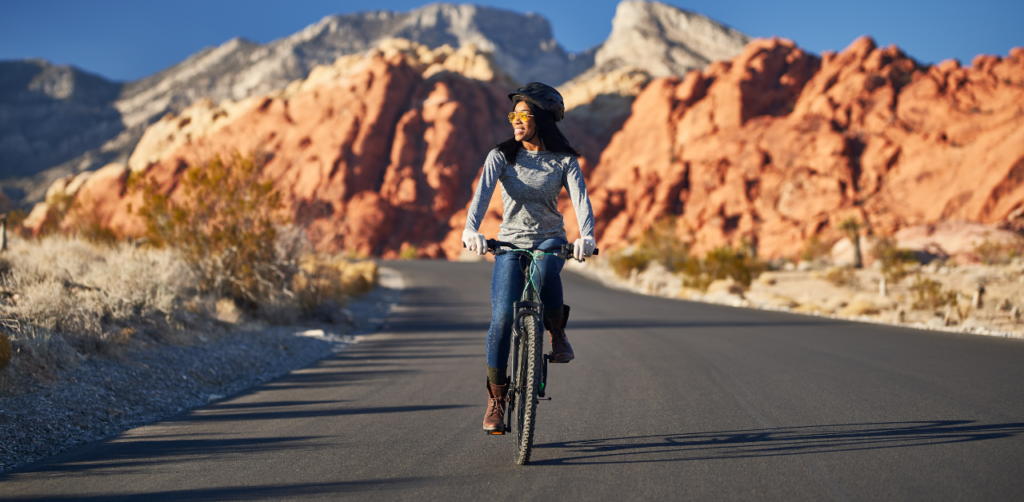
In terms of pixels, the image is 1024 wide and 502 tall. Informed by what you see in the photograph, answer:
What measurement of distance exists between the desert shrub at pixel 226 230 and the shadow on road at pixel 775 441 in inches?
337

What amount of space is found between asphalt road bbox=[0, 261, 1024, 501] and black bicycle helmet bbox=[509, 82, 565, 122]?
6.96 ft

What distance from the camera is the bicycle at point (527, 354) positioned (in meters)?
3.58

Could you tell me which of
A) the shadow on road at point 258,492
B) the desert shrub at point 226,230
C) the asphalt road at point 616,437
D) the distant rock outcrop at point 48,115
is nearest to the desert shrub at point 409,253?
the desert shrub at point 226,230

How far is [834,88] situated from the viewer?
187ft

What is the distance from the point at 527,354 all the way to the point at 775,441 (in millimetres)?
1770

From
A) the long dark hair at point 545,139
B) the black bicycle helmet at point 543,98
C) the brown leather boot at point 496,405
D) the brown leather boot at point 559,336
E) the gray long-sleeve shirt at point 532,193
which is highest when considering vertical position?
Result: the black bicycle helmet at point 543,98

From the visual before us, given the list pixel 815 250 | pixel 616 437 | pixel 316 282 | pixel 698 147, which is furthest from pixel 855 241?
pixel 616 437

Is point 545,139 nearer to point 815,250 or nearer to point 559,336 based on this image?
point 559,336

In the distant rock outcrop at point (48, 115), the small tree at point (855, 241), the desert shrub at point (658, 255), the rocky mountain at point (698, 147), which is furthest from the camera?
the distant rock outcrop at point (48, 115)

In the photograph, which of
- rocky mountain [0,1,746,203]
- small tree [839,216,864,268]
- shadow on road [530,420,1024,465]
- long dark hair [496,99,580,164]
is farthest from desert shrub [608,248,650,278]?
rocky mountain [0,1,746,203]

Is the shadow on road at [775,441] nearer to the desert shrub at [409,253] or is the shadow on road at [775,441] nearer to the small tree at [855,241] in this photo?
the small tree at [855,241]

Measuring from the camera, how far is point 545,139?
13.1 ft

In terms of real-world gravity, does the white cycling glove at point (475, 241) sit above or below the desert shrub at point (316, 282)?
above

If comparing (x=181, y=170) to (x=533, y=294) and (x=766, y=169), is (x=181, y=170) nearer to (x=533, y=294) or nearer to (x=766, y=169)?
(x=766, y=169)
